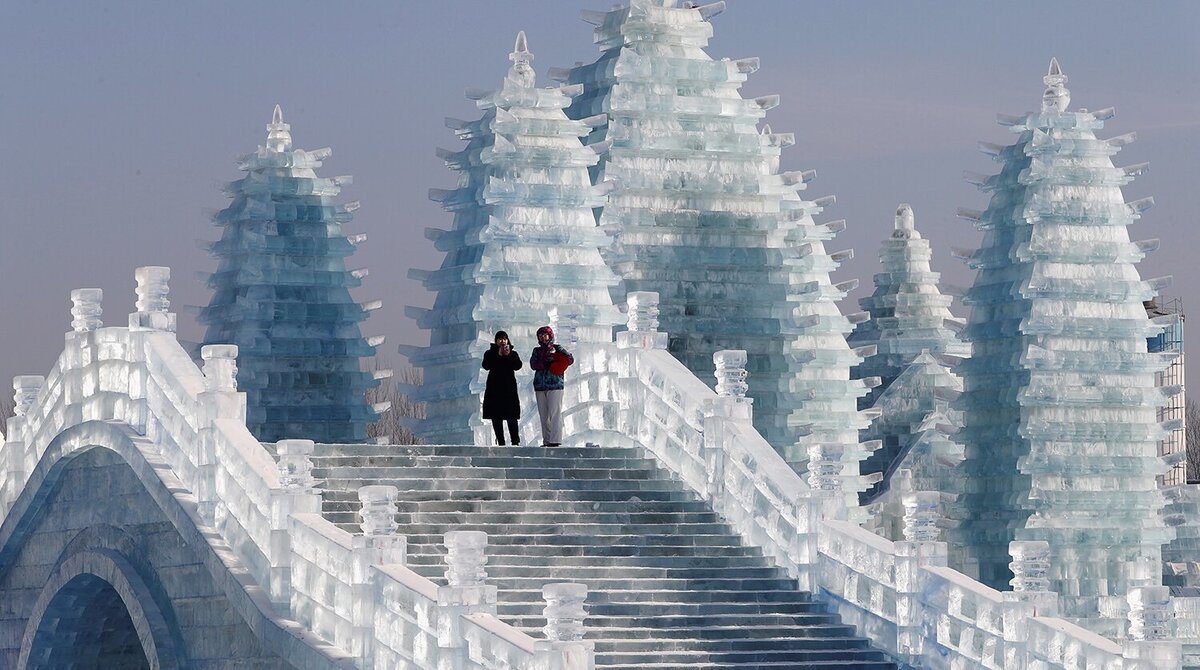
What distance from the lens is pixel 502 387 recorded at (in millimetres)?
33438

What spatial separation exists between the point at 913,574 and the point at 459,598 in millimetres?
5451

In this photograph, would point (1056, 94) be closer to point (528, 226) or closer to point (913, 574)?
point (528, 226)

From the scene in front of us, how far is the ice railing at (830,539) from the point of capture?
27672 mm

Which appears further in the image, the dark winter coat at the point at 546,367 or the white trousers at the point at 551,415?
the white trousers at the point at 551,415

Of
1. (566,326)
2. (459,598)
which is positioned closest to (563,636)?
(459,598)

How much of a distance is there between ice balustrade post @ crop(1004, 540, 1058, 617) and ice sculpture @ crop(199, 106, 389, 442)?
2477 centimetres

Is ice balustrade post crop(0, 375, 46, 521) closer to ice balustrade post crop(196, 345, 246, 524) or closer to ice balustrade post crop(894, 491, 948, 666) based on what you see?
ice balustrade post crop(196, 345, 246, 524)

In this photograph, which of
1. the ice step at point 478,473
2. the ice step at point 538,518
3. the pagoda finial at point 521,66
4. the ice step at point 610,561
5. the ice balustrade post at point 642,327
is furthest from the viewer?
the pagoda finial at point 521,66

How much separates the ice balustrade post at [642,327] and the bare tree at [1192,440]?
215 feet

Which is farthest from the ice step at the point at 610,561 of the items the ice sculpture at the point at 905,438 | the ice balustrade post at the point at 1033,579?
the ice sculpture at the point at 905,438

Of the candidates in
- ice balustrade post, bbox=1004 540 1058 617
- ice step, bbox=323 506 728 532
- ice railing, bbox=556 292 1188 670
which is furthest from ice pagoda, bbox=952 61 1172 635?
ice balustrade post, bbox=1004 540 1058 617

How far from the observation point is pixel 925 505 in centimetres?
2914

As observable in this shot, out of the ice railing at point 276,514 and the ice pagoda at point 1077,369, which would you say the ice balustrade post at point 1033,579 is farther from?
the ice pagoda at point 1077,369

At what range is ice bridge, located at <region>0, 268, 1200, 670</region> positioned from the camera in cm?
2745
